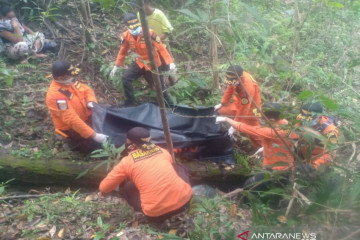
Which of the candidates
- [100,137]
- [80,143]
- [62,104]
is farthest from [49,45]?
[100,137]

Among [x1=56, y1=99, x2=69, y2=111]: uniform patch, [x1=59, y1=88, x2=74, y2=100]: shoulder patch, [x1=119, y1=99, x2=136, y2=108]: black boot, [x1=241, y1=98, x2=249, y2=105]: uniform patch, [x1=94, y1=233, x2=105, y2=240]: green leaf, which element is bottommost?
[x1=94, y1=233, x2=105, y2=240]: green leaf

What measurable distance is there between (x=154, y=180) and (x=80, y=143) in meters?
1.61

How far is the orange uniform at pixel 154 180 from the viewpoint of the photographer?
334cm

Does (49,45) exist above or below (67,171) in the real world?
above

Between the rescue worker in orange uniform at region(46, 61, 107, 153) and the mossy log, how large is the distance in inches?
13.1

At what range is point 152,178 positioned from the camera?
131 inches

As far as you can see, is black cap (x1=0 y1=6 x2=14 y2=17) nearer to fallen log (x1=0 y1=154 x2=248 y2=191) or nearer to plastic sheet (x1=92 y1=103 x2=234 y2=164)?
plastic sheet (x1=92 y1=103 x2=234 y2=164)

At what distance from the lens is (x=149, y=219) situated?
355cm

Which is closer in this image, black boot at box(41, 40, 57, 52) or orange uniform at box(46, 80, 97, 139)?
orange uniform at box(46, 80, 97, 139)

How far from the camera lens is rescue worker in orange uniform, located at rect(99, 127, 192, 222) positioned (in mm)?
3342

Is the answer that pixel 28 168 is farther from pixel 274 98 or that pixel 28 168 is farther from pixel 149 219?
pixel 274 98

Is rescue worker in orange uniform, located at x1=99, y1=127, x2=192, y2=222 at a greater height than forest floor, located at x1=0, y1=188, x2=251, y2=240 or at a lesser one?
greater

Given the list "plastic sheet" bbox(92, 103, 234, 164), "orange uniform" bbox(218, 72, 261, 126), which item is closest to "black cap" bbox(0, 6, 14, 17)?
"plastic sheet" bbox(92, 103, 234, 164)

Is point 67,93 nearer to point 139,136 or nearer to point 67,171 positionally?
point 67,171
